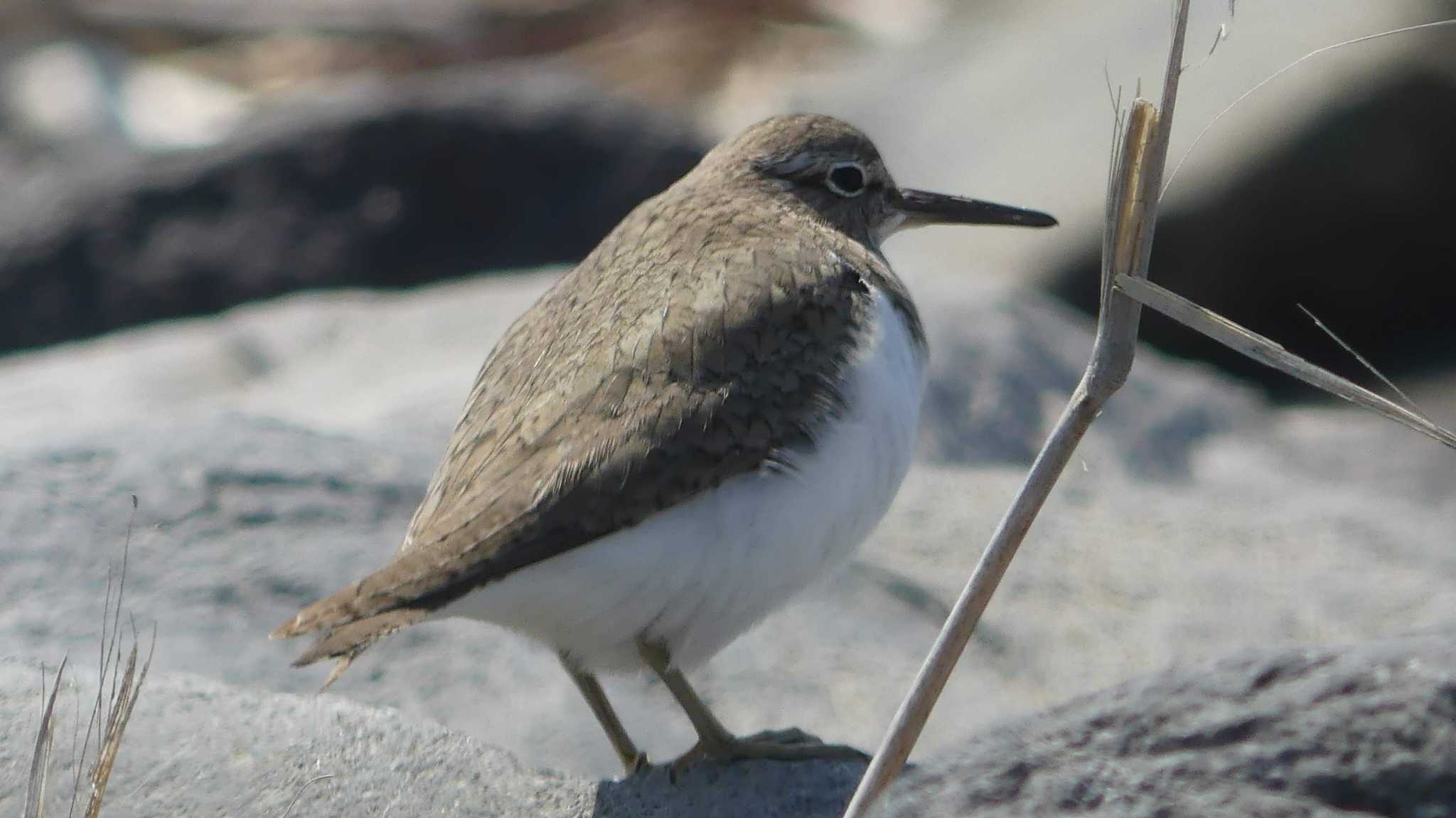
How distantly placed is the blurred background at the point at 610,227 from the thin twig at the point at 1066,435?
3.18 ft

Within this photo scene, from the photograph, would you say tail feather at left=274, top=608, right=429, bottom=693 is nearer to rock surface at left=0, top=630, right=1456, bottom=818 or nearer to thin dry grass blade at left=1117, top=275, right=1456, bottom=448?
rock surface at left=0, top=630, right=1456, bottom=818

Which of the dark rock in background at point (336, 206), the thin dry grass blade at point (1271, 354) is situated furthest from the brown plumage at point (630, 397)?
the dark rock in background at point (336, 206)

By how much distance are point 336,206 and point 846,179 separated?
5.36 metres

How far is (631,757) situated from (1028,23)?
1046cm

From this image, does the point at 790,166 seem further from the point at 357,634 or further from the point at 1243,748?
the point at 1243,748

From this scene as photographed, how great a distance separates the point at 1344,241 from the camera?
10086 millimetres

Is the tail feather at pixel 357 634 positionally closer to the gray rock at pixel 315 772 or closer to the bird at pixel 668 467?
the bird at pixel 668 467

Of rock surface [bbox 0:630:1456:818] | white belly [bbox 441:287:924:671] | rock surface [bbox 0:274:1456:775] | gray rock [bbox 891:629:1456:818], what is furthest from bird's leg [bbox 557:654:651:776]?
gray rock [bbox 891:629:1456:818]

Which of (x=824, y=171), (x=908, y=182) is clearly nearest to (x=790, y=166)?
(x=824, y=171)

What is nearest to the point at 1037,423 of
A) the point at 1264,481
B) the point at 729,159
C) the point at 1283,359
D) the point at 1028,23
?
the point at 1264,481

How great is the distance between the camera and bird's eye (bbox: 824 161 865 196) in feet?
17.4

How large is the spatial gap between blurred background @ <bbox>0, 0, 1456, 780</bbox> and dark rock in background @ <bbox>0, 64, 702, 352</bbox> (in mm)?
23

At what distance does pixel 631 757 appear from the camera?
4449 millimetres

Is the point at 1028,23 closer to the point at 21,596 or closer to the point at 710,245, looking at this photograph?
the point at 710,245
